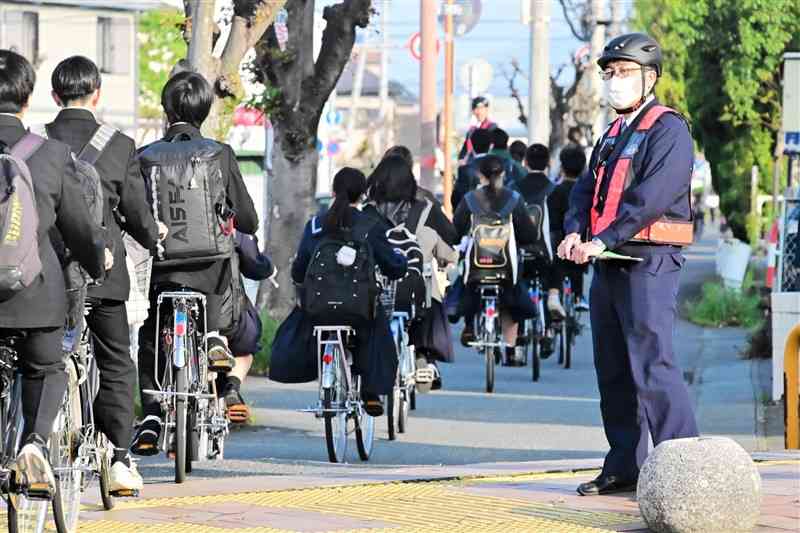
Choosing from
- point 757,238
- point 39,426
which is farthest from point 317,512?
point 757,238

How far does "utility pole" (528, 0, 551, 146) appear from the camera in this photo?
1249 inches

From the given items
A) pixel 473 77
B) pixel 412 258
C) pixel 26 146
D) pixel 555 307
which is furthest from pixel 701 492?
pixel 473 77

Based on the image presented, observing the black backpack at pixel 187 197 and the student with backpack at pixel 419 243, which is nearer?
the black backpack at pixel 187 197

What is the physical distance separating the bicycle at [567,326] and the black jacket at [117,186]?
10.6 meters

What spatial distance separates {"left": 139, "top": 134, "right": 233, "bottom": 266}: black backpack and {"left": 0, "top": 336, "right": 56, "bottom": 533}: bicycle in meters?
2.45

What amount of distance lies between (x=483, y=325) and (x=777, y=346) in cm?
341

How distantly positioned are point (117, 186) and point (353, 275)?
355 cm

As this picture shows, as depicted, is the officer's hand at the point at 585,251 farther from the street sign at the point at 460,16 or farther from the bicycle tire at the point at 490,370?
the street sign at the point at 460,16

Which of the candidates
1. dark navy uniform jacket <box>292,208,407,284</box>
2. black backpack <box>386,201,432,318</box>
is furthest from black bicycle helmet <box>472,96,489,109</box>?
dark navy uniform jacket <box>292,208,407,284</box>

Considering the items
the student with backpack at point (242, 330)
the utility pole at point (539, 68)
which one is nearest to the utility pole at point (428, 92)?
the utility pole at point (539, 68)

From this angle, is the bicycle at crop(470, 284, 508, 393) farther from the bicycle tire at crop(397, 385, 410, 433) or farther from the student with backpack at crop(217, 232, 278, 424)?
the student with backpack at crop(217, 232, 278, 424)

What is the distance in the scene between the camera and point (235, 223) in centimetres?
1004

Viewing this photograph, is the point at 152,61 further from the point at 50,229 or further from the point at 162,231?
the point at 50,229

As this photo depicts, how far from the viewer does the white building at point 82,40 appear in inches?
2237
